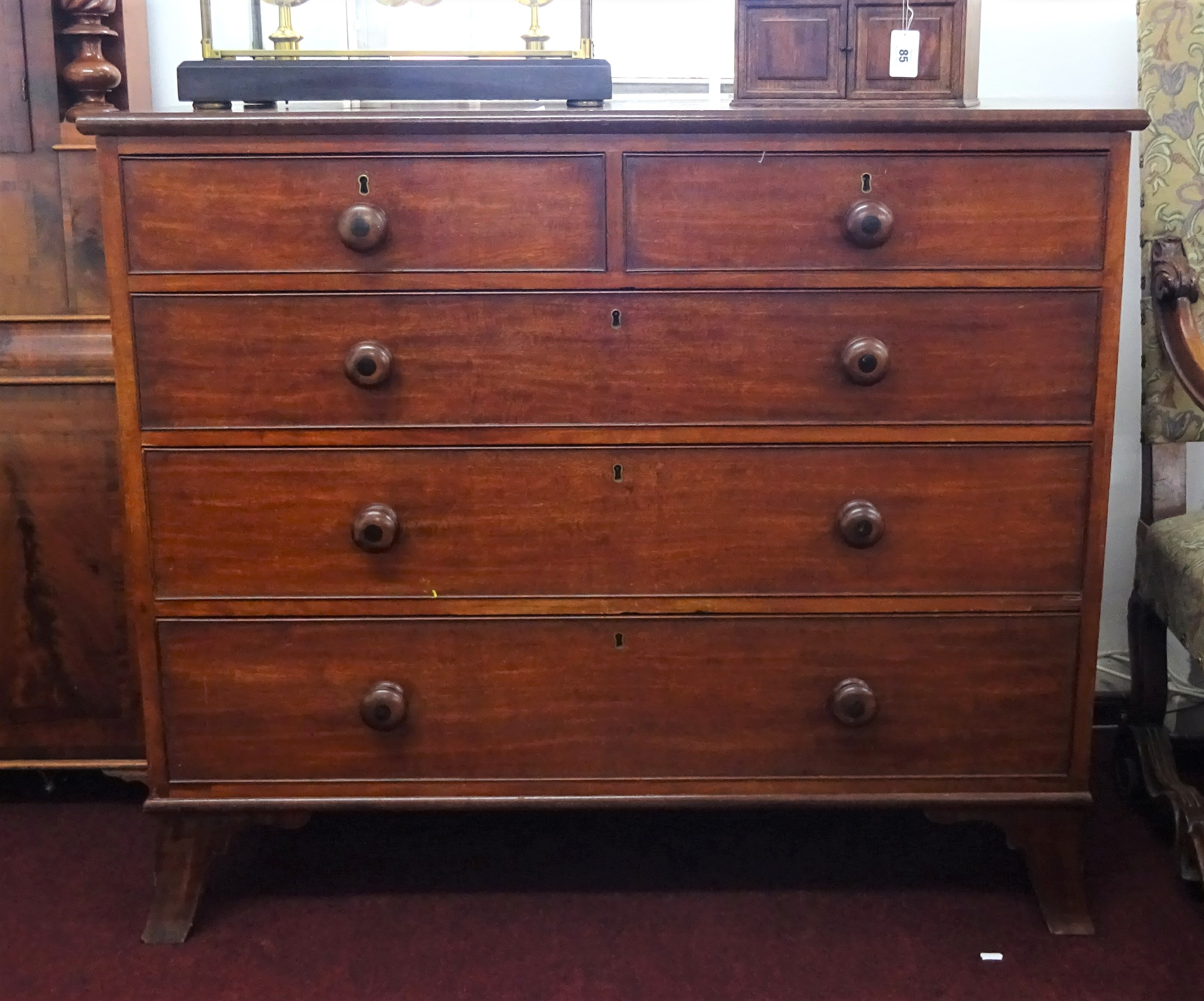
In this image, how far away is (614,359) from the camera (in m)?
1.35

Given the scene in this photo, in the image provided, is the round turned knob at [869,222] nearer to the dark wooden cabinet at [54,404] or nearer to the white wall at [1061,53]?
the white wall at [1061,53]

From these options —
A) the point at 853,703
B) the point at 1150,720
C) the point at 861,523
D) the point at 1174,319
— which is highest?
the point at 1174,319

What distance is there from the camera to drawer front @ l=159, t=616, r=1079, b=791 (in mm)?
1428

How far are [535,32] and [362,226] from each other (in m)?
0.40

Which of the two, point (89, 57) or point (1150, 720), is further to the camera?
point (1150, 720)

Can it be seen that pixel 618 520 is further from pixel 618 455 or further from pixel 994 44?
pixel 994 44

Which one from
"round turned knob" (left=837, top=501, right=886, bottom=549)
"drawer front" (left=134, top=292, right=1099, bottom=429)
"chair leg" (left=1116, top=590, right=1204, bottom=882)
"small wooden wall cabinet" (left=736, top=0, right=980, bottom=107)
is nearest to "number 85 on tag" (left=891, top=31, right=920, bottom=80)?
"small wooden wall cabinet" (left=736, top=0, right=980, bottom=107)

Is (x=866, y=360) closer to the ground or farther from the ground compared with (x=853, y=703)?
farther from the ground

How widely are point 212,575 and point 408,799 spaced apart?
387mm

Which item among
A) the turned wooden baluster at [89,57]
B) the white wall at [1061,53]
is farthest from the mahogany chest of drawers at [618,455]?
the white wall at [1061,53]

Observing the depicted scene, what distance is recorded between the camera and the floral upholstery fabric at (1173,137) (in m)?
1.58

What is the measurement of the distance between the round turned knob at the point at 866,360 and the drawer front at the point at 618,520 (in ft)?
0.33

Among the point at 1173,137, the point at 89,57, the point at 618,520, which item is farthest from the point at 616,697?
the point at 89,57

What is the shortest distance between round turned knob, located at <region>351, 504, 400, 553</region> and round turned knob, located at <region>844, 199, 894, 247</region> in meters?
0.65
